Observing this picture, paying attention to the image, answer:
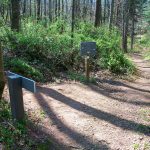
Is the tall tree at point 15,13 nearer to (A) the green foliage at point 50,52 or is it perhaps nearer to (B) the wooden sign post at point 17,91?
(A) the green foliage at point 50,52

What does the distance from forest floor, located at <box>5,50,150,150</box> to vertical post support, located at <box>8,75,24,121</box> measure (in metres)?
0.51

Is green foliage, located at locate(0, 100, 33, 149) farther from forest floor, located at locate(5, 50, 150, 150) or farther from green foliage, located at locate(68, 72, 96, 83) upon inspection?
green foliage, located at locate(68, 72, 96, 83)

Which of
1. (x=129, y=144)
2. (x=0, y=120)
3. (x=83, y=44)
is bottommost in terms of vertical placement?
(x=129, y=144)

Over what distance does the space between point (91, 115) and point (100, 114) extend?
24cm

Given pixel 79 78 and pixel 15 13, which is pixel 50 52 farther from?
pixel 15 13

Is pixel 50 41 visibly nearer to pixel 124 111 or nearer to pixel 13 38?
pixel 13 38

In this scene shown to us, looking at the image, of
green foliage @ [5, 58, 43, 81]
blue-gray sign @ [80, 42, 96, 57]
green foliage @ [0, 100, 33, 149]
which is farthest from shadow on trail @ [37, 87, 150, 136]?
blue-gray sign @ [80, 42, 96, 57]

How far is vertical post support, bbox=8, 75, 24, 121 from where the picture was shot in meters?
5.01

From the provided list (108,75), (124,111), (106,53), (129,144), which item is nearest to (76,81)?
(108,75)

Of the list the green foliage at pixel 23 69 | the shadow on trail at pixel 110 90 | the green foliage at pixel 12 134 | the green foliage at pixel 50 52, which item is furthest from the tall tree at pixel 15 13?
the green foliage at pixel 12 134

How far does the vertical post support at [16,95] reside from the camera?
5012mm

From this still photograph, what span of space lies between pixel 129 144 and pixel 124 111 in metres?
1.82

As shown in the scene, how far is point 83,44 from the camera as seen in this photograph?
9.45m

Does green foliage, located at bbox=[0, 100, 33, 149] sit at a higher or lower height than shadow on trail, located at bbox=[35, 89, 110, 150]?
higher
